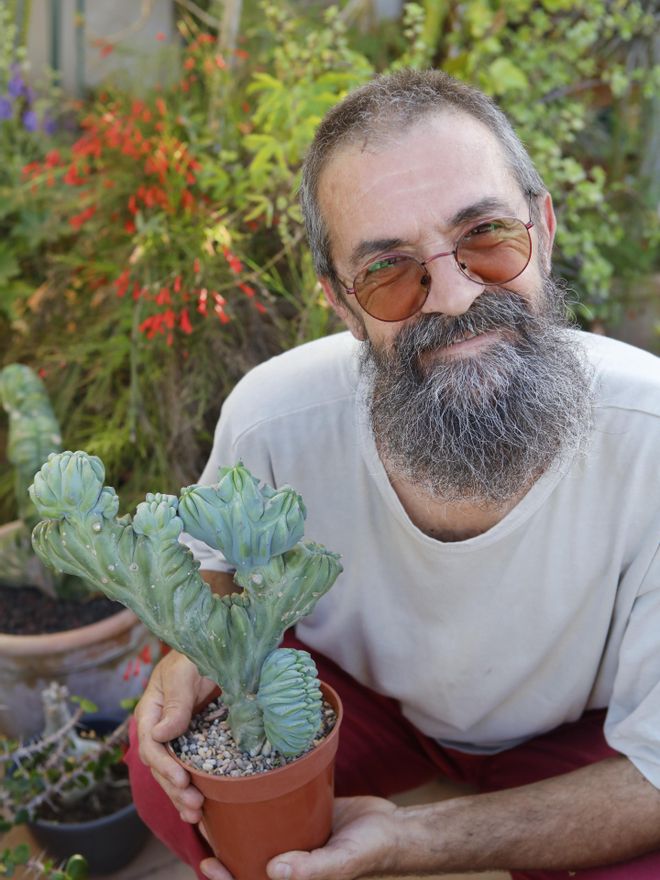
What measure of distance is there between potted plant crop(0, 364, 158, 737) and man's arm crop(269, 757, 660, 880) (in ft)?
3.56

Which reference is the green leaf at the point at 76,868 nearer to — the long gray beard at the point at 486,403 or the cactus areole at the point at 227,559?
the cactus areole at the point at 227,559

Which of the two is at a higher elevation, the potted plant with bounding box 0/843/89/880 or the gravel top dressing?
the gravel top dressing

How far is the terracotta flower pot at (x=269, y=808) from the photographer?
1458 mm

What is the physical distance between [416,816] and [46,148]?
11.3ft

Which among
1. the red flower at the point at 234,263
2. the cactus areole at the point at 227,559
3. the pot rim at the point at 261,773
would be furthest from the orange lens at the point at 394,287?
the red flower at the point at 234,263

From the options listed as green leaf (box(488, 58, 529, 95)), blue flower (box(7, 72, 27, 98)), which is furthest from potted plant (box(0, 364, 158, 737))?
green leaf (box(488, 58, 529, 95))

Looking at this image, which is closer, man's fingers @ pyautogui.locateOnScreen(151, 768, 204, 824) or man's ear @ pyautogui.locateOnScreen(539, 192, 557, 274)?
man's fingers @ pyautogui.locateOnScreen(151, 768, 204, 824)

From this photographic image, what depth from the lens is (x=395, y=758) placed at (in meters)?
2.26

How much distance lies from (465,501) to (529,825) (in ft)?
2.13

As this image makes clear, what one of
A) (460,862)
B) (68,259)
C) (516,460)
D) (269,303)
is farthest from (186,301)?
(460,862)

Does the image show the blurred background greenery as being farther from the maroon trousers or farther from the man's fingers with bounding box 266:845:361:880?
the man's fingers with bounding box 266:845:361:880

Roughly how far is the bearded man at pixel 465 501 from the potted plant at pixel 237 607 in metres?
0.08

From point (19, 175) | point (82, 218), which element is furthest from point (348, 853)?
point (19, 175)

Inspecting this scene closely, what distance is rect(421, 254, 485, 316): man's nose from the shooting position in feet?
5.62
